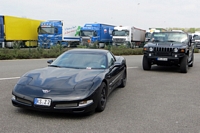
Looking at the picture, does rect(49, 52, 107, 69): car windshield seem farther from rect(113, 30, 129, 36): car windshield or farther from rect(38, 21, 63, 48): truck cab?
rect(113, 30, 129, 36): car windshield

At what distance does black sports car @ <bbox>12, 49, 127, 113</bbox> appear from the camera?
187 inches

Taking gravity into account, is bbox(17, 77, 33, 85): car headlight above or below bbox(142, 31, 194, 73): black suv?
below

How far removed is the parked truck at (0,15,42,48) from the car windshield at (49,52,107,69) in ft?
65.8

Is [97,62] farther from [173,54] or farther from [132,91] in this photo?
[173,54]

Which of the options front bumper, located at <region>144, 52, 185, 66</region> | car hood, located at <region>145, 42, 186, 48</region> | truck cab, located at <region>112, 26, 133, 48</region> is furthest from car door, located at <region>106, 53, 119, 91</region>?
truck cab, located at <region>112, 26, 133, 48</region>

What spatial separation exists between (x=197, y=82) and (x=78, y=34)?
27.3 meters

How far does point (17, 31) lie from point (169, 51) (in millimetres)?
22472

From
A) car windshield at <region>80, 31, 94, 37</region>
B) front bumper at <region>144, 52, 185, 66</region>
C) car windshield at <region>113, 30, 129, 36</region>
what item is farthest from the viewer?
car windshield at <region>113, 30, 129, 36</region>

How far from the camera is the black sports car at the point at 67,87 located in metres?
4.76

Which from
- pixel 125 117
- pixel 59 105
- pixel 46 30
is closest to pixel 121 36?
pixel 46 30

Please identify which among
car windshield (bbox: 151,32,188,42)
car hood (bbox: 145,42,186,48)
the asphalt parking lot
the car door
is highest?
car windshield (bbox: 151,32,188,42)

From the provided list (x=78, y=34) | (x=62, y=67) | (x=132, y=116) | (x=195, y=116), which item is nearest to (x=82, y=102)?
(x=132, y=116)

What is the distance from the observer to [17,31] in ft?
97.8

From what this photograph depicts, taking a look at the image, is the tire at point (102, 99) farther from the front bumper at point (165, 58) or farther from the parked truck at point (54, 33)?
the parked truck at point (54, 33)
